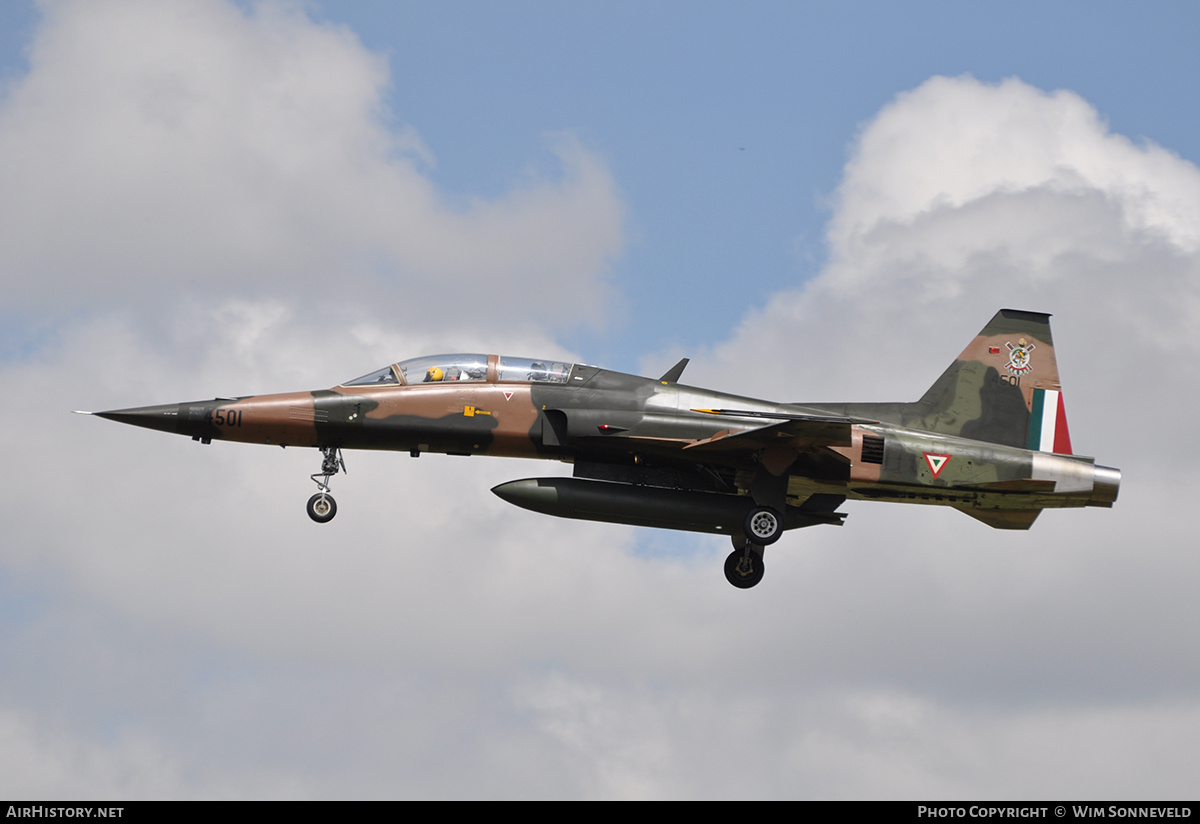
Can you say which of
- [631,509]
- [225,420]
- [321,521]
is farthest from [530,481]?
[225,420]

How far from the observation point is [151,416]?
23.6 m

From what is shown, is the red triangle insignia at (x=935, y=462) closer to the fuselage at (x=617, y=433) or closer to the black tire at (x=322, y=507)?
the fuselage at (x=617, y=433)

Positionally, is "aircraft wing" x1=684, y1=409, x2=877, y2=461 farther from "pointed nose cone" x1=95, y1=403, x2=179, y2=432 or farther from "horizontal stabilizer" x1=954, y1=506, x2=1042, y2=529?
"pointed nose cone" x1=95, y1=403, x2=179, y2=432

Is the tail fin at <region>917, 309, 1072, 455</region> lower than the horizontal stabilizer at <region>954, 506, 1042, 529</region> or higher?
higher

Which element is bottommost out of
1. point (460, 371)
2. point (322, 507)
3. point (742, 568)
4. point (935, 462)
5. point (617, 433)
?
point (742, 568)

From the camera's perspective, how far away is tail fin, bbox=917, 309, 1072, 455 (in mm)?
26688

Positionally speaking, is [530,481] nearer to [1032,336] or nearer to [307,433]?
[307,433]

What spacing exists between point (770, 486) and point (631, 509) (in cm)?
261

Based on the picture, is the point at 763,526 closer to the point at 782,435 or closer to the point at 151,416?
the point at 782,435

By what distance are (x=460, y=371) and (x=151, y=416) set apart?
558cm

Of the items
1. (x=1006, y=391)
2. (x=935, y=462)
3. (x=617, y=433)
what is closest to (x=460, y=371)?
(x=617, y=433)

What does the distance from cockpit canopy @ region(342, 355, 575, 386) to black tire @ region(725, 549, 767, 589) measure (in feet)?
15.9

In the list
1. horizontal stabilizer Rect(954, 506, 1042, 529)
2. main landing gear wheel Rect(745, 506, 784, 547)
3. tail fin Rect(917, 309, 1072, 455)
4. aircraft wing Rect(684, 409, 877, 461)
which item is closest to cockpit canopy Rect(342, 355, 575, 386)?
aircraft wing Rect(684, 409, 877, 461)

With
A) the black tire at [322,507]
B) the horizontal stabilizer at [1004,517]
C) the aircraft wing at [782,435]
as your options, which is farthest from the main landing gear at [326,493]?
the horizontal stabilizer at [1004,517]
